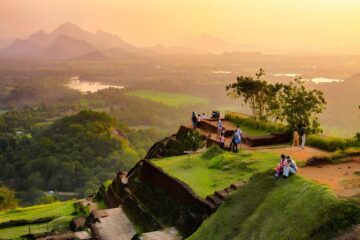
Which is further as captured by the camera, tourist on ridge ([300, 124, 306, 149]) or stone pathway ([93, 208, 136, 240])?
tourist on ridge ([300, 124, 306, 149])

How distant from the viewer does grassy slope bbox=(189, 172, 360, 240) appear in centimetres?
936

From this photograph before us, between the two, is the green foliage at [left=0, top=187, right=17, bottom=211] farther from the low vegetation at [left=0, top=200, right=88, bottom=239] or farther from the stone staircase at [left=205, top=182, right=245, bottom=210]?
the stone staircase at [left=205, top=182, right=245, bottom=210]

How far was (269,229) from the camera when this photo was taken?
10391mm

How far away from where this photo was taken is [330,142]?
19.0 meters

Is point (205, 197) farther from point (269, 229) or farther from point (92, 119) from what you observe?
point (92, 119)

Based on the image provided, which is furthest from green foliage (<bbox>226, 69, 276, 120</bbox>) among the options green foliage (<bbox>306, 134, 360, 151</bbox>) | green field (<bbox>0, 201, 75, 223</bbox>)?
green field (<bbox>0, 201, 75, 223</bbox>)

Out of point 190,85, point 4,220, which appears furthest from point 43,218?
point 190,85

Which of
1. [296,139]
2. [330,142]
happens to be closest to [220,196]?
[296,139]

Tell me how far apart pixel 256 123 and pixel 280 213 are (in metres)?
13.8

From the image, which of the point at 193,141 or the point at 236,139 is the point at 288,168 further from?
the point at 193,141

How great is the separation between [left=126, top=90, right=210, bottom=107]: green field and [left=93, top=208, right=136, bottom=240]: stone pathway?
115m

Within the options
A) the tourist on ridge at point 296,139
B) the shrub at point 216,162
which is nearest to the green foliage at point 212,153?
the shrub at point 216,162

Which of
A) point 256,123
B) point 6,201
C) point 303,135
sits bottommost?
point 6,201

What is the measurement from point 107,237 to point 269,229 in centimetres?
758
